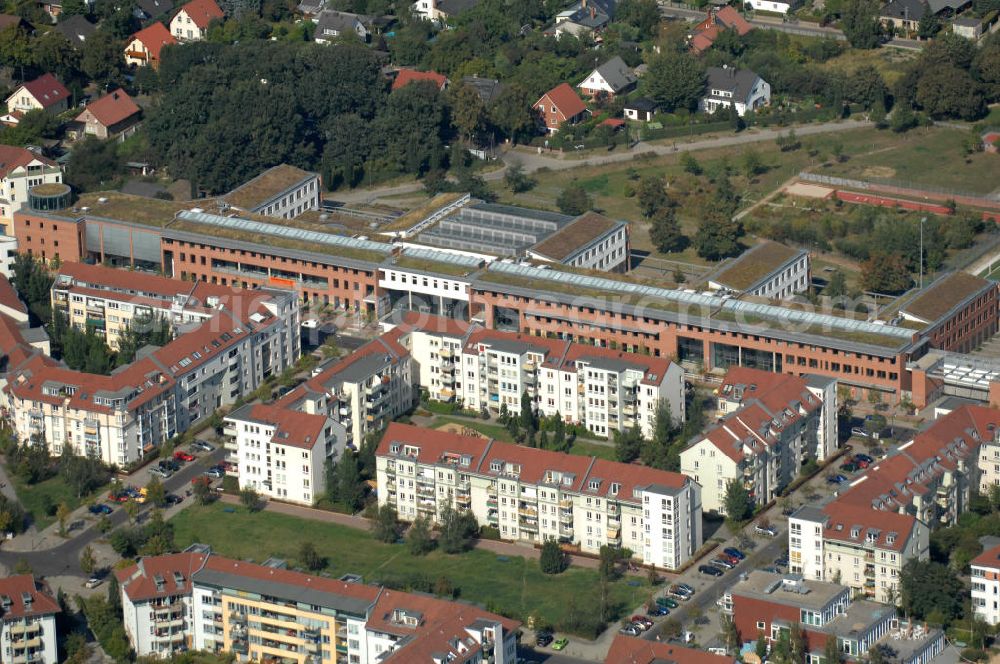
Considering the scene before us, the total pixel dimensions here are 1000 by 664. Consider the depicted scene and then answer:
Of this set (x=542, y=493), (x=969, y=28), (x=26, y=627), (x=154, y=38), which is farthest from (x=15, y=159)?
(x=969, y=28)

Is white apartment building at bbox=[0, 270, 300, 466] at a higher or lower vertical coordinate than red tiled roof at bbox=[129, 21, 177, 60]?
lower

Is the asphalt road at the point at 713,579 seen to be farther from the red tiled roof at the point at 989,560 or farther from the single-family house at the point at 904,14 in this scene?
the single-family house at the point at 904,14

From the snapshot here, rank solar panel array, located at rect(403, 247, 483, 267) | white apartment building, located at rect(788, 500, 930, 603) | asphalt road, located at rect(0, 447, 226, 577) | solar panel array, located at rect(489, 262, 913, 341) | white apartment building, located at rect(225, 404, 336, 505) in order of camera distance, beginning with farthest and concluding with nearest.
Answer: solar panel array, located at rect(403, 247, 483, 267) < solar panel array, located at rect(489, 262, 913, 341) < white apartment building, located at rect(225, 404, 336, 505) < asphalt road, located at rect(0, 447, 226, 577) < white apartment building, located at rect(788, 500, 930, 603)

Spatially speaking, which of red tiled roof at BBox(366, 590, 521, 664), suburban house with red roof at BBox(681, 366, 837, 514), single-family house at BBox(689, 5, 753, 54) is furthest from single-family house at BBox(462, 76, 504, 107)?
Answer: red tiled roof at BBox(366, 590, 521, 664)

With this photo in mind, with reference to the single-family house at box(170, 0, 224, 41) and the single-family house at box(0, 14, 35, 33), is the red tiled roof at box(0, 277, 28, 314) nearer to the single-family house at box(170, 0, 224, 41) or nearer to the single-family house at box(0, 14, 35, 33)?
the single-family house at box(0, 14, 35, 33)

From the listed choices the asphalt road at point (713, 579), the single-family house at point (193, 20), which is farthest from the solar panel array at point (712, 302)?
the single-family house at point (193, 20)

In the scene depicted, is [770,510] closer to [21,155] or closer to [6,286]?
[6,286]
